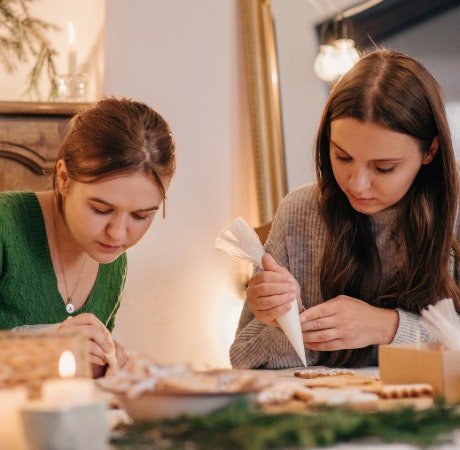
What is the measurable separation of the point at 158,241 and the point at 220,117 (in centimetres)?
49

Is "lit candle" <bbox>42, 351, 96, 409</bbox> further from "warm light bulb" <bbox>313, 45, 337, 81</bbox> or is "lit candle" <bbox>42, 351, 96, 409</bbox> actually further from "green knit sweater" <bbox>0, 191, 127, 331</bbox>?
"warm light bulb" <bbox>313, 45, 337, 81</bbox>

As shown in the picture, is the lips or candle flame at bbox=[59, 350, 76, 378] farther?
the lips

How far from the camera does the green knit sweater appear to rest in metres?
1.67

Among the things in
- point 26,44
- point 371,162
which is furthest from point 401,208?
point 26,44

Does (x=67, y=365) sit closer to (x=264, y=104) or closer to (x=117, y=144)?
(x=117, y=144)

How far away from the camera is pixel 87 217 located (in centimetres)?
156

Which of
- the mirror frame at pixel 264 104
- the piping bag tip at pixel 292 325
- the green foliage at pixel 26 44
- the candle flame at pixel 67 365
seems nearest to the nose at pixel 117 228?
the piping bag tip at pixel 292 325

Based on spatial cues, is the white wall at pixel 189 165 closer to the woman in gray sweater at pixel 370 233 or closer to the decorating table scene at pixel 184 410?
the woman in gray sweater at pixel 370 233

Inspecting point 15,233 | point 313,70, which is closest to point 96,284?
point 15,233

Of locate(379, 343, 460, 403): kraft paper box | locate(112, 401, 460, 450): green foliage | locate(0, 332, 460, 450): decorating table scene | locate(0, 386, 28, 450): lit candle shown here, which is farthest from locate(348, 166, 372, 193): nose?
locate(0, 386, 28, 450): lit candle

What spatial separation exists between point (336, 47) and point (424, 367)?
1934 mm

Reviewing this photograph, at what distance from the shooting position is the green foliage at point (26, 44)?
9.04ft

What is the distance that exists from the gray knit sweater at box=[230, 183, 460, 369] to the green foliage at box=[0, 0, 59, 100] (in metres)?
1.24

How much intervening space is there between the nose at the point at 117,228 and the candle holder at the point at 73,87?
105 cm
